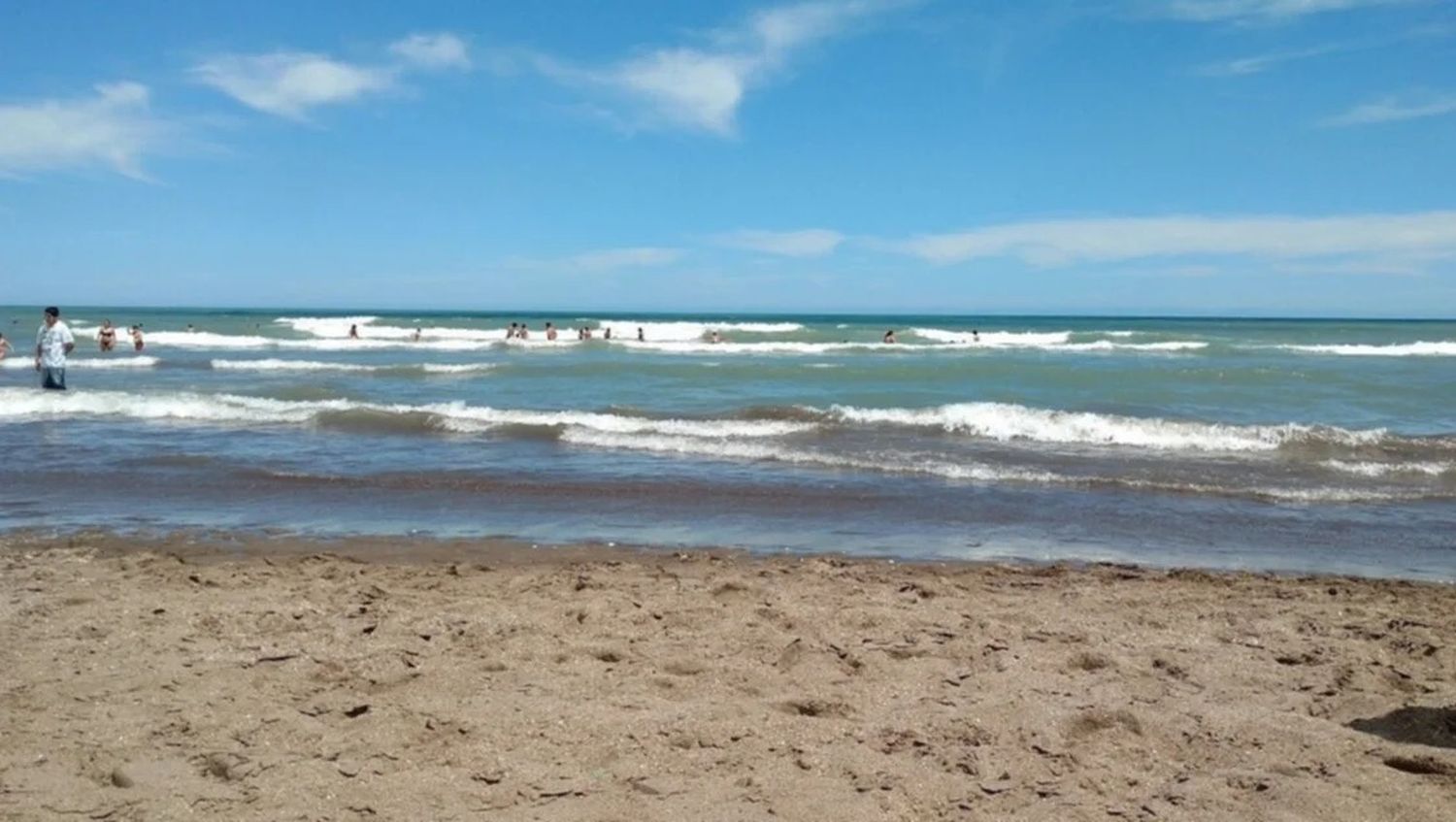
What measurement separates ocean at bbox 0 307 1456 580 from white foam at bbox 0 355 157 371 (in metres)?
4.39

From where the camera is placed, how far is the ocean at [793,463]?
8.73 metres

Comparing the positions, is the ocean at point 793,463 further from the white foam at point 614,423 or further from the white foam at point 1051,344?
the white foam at point 1051,344

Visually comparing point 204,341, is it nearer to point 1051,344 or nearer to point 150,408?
point 150,408

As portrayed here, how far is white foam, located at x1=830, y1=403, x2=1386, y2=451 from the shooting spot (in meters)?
14.0

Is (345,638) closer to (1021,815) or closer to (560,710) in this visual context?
(560,710)

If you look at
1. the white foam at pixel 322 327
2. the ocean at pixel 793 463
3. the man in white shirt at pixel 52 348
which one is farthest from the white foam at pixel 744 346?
the man in white shirt at pixel 52 348

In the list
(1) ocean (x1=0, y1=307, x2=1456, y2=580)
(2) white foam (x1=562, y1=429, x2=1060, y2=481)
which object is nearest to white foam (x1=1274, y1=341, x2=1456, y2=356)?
(1) ocean (x1=0, y1=307, x2=1456, y2=580)

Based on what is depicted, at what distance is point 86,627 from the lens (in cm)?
540

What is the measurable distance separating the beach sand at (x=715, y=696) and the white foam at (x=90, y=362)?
1032 inches

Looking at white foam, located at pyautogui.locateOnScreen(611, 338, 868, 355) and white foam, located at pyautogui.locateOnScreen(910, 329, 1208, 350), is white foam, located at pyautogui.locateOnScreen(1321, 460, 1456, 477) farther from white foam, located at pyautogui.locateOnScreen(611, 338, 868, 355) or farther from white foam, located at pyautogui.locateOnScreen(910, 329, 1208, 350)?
white foam, located at pyautogui.locateOnScreen(910, 329, 1208, 350)

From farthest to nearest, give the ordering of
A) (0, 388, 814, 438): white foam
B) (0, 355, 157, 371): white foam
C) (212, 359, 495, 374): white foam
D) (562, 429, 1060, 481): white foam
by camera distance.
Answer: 1. (0, 355, 157, 371): white foam
2. (212, 359, 495, 374): white foam
3. (0, 388, 814, 438): white foam
4. (562, 429, 1060, 481): white foam

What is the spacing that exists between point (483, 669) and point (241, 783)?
53.2 inches

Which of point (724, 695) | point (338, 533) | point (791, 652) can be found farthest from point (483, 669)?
point (338, 533)

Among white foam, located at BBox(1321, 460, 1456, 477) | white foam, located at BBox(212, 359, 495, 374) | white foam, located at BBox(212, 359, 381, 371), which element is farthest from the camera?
white foam, located at BBox(212, 359, 381, 371)
